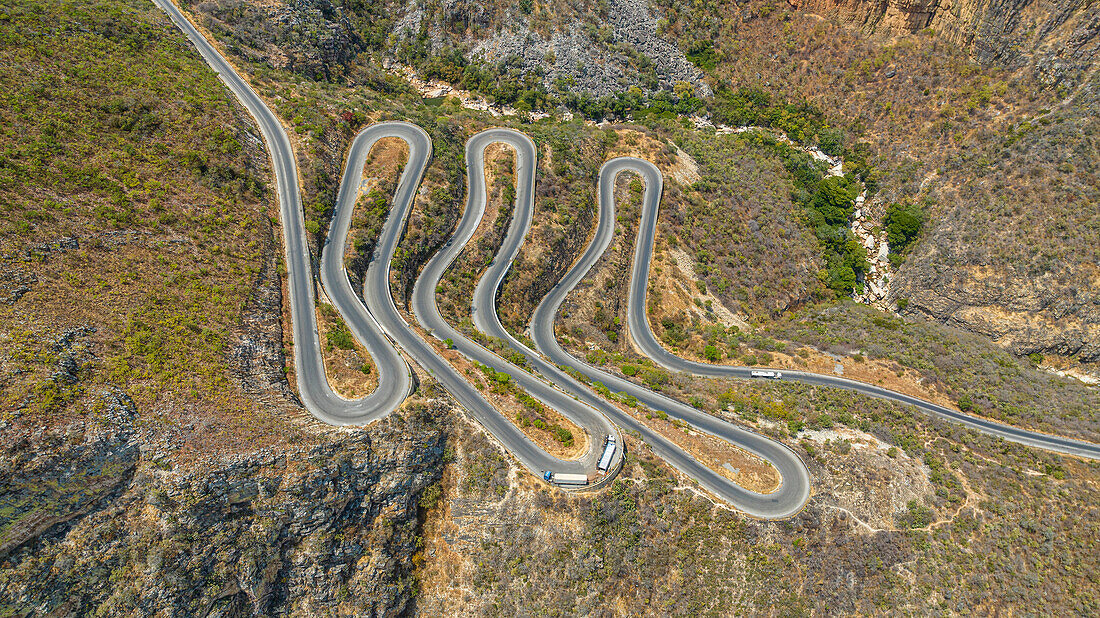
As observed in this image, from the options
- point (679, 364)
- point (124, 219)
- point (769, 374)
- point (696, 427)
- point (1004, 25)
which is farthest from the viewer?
point (1004, 25)

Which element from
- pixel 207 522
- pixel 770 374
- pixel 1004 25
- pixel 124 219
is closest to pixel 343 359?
pixel 207 522

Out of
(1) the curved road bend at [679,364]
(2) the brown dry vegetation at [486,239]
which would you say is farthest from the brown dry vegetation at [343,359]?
(1) the curved road bend at [679,364]

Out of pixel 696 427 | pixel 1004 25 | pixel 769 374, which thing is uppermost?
pixel 1004 25

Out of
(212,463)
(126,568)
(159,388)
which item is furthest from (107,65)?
(126,568)

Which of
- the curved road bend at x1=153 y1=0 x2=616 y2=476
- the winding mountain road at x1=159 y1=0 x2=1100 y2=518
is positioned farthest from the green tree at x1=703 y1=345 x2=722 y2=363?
the curved road bend at x1=153 y1=0 x2=616 y2=476

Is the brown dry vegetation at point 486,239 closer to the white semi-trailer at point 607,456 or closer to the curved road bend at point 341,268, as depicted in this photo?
the curved road bend at point 341,268

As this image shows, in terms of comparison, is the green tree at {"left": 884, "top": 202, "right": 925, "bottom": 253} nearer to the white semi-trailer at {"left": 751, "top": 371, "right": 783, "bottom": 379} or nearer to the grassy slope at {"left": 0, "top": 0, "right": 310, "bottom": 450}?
the white semi-trailer at {"left": 751, "top": 371, "right": 783, "bottom": 379}

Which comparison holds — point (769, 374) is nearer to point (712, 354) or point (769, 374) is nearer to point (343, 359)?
point (712, 354)
